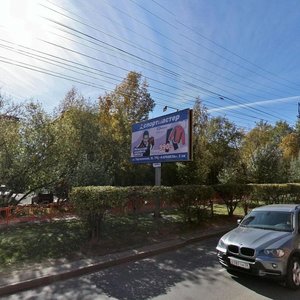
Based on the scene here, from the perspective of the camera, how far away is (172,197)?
41.1 ft

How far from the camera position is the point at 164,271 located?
7801mm

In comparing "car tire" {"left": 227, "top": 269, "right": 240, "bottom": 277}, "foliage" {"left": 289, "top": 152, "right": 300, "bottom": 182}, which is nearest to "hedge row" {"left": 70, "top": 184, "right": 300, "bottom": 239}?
"car tire" {"left": 227, "top": 269, "right": 240, "bottom": 277}

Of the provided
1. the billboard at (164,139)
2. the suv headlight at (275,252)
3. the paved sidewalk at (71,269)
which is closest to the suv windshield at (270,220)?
the suv headlight at (275,252)

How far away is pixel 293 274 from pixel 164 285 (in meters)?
2.38

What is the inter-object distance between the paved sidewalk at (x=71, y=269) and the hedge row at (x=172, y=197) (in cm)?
142

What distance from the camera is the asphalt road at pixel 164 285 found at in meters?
6.14

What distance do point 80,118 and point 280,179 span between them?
Result: 56.2ft

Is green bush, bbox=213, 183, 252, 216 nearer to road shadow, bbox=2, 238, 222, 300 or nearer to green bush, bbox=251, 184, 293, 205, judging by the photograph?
green bush, bbox=251, 184, 293, 205

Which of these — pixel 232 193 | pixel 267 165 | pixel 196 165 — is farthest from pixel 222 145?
pixel 232 193

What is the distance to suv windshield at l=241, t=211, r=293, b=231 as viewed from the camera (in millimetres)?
7318

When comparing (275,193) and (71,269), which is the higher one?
(275,193)

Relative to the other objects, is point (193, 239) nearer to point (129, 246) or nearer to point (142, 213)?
point (129, 246)

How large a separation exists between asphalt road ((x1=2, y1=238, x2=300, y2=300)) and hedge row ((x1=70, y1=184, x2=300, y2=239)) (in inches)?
79.0

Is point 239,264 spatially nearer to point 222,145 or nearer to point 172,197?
point 172,197
